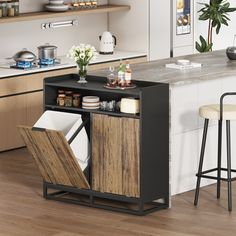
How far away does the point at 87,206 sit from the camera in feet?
21.8

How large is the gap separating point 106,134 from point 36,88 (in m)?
2.28

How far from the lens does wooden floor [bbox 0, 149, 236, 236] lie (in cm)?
Result: 602

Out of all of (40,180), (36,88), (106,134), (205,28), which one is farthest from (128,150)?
(205,28)

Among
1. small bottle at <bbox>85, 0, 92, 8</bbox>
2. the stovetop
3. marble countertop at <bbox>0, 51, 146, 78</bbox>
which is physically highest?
small bottle at <bbox>85, 0, 92, 8</bbox>

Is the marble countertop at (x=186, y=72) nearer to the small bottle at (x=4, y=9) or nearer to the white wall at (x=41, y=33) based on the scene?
the small bottle at (x=4, y=9)

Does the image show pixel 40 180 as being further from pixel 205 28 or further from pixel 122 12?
pixel 205 28

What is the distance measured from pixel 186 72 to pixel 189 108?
1.22 feet

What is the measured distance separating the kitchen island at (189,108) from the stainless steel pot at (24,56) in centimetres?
165

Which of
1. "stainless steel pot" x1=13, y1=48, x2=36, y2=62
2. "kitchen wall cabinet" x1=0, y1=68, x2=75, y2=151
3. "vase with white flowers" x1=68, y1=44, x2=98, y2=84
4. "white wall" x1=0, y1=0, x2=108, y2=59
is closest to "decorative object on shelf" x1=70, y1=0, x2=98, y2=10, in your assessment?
"white wall" x1=0, y1=0, x2=108, y2=59

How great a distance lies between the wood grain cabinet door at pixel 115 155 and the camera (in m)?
6.33

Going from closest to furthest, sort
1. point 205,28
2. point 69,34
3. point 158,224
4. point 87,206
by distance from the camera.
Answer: point 158,224 → point 87,206 → point 69,34 → point 205,28

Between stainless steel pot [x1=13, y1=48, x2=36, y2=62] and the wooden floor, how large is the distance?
1.91 meters

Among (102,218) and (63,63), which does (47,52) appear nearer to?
(63,63)

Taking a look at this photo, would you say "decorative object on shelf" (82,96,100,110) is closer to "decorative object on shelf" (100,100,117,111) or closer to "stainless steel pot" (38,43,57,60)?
"decorative object on shelf" (100,100,117,111)
